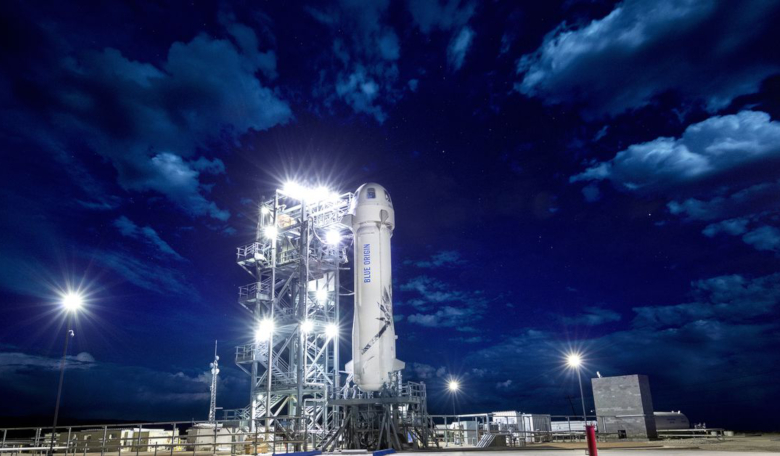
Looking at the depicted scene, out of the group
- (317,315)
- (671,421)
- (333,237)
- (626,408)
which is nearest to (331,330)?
(317,315)

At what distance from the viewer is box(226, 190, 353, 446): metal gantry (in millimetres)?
39250

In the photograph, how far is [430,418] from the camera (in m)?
25.0

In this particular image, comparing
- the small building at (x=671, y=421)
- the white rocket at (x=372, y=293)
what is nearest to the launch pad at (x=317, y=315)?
the white rocket at (x=372, y=293)

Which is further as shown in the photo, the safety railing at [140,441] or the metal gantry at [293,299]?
the metal gantry at [293,299]

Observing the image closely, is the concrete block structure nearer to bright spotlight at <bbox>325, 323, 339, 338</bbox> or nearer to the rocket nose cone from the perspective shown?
the rocket nose cone

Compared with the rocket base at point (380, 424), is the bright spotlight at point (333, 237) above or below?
above

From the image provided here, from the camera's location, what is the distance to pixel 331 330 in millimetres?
41781

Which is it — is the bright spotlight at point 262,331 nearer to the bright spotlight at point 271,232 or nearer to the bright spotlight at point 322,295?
the bright spotlight at point 322,295

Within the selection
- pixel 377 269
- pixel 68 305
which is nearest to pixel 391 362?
pixel 377 269

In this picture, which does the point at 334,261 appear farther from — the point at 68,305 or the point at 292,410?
the point at 68,305

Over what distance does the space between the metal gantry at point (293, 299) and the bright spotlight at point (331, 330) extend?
2cm

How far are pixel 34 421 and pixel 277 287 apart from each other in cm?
15358

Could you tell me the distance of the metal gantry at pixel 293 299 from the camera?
39.2 metres

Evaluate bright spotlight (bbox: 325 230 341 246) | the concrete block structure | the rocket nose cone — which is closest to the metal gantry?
bright spotlight (bbox: 325 230 341 246)
